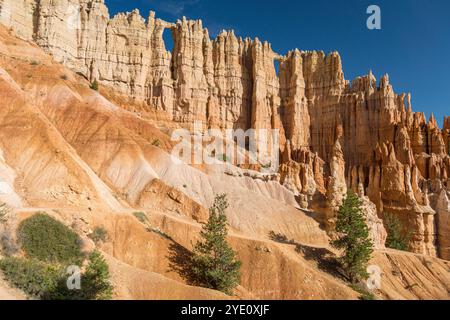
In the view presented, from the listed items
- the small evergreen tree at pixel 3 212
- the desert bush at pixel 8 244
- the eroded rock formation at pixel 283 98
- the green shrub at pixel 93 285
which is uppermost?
the eroded rock formation at pixel 283 98

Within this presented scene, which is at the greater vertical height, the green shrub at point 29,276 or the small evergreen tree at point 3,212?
the small evergreen tree at point 3,212

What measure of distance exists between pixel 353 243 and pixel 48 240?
24.1 meters

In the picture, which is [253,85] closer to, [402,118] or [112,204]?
[402,118]

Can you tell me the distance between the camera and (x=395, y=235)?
47188 millimetres

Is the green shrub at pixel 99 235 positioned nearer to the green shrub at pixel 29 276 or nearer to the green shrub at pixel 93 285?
the green shrub at pixel 93 285

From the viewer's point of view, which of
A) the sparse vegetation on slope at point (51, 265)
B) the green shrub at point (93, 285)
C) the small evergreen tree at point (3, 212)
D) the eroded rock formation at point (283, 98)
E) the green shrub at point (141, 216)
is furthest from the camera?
the eroded rock formation at point (283, 98)

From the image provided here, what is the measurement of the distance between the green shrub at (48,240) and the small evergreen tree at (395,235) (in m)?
39.0

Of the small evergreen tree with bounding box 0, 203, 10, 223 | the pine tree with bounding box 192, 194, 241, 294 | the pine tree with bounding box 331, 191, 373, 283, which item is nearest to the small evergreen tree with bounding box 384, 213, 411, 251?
the pine tree with bounding box 331, 191, 373, 283

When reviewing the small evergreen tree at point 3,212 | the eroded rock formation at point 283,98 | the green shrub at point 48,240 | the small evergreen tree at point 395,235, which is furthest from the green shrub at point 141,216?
the small evergreen tree at point 395,235

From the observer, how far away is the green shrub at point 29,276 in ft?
50.4

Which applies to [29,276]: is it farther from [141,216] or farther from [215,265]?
[141,216]

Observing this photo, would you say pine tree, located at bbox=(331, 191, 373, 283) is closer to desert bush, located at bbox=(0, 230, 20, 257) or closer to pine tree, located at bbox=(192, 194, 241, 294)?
pine tree, located at bbox=(192, 194, 241, 294)
